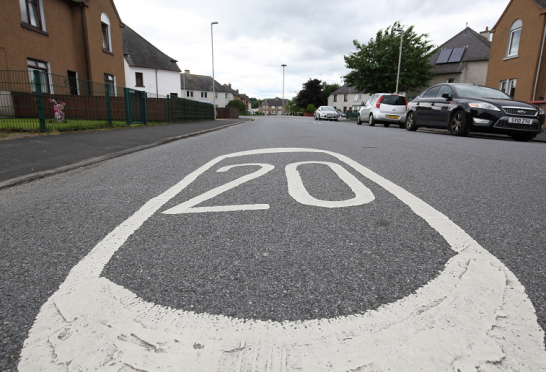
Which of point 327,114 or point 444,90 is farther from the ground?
point 444,90

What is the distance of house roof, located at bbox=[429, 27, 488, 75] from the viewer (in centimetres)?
3556

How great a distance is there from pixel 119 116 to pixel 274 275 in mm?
13880

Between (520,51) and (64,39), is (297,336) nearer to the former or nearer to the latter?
(64,39)

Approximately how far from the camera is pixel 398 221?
2449mm

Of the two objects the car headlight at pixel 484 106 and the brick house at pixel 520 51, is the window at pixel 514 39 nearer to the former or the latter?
the brick house at pixel 520 51

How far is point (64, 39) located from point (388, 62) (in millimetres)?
28038

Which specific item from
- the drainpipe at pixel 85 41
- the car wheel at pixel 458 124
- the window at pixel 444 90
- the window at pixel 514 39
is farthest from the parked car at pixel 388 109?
the drainpipe at pixel 85 41

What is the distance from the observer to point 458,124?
1050cm

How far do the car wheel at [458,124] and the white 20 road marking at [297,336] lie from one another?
33.1 feet

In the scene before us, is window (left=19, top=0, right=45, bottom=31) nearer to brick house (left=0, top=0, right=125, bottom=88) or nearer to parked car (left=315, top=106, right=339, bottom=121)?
brick house (left=0, top=0, right=125, bottom=88)

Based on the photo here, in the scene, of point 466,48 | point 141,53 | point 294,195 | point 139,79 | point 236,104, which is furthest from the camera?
point 236,104

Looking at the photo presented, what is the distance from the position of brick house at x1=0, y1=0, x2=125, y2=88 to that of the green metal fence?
522 mm

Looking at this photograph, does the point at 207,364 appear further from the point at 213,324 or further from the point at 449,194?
the point at 449,194

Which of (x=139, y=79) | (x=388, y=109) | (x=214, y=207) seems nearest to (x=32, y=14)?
(x=388, y=109)
